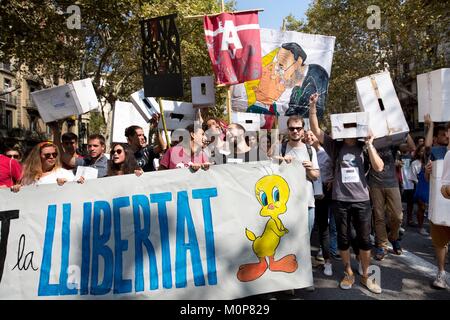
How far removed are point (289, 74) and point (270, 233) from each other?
3.72 metres

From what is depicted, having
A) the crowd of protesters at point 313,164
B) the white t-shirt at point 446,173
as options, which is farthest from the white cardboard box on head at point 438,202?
the white t-shirt at point 446,173

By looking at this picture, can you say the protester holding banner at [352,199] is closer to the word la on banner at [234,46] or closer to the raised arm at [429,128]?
the raised arm at [429,128]

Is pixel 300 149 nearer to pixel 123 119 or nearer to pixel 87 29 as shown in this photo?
pixel 123 119

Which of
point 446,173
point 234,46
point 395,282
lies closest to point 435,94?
point 446,173

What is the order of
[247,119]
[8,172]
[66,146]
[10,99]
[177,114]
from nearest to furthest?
[8,172] → [66,146] → [177,114] → [247,119] → [10,99]

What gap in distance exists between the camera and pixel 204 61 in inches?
Result: 808

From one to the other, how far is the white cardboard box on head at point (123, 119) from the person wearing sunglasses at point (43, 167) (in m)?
1.71

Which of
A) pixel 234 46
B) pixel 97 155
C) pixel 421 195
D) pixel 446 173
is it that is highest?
pixel 234 46

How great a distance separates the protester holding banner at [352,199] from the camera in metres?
4.19

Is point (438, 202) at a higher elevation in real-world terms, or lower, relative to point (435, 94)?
lower

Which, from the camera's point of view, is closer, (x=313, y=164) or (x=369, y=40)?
(x=313, y=164)

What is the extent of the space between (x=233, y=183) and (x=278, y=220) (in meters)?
0.51

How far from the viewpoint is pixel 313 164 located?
4.29 meters

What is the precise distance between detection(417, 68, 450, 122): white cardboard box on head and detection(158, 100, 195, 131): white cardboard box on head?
3111mm
